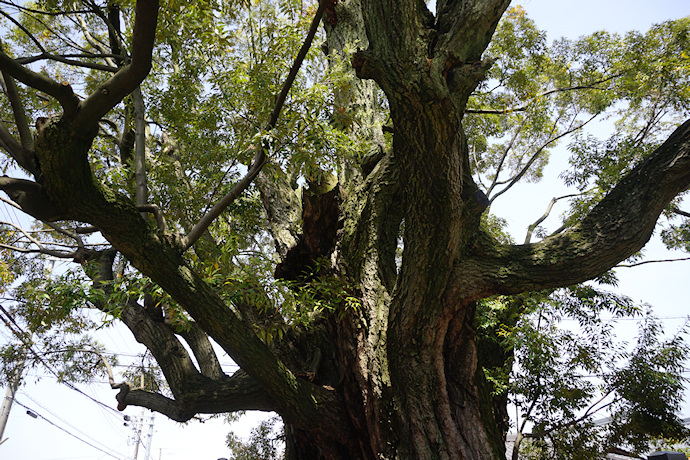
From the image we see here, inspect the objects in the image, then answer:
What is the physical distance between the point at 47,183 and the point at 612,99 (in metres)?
7.05

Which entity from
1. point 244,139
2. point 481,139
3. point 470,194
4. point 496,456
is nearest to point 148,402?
point 244,139

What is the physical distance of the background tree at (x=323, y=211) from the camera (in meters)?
3.04

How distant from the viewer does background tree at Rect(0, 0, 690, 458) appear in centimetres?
304

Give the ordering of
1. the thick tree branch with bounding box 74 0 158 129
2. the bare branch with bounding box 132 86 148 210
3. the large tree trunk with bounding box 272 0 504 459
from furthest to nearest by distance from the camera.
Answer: the bare branch with bounding box 132 86 148 210 < the large tree trunk with bounding box 272 0 504 459 < the thick tree branch with bounding box 74 0 158 129

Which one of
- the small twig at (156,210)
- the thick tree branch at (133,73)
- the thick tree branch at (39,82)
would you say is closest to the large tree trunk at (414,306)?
the thick tree branch at (133,73)

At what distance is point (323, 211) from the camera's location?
4.60 m

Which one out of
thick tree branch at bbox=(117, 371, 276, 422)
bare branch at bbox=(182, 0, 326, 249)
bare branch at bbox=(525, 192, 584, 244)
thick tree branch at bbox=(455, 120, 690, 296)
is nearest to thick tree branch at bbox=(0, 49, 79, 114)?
bare branch at bbox=(182, 0, 326, 249)

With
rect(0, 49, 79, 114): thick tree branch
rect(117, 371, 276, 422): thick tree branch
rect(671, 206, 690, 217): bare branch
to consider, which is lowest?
rect(117, 371, 276, 422): thick tree branch

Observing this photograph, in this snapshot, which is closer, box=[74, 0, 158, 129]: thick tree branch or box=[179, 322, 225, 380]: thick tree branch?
box=[74, 0, 158, 129]: thick tree branch

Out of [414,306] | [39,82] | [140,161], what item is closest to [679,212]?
[414,306]

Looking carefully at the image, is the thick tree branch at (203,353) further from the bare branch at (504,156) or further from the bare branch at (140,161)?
the bare branch at (504,156)

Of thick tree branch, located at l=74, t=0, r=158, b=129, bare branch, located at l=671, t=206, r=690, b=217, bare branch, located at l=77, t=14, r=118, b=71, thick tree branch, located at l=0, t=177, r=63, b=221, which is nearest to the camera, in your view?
thick tree branch, located at l=74, t=0, r=158, b=129

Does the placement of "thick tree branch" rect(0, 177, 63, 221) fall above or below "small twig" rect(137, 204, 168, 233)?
below

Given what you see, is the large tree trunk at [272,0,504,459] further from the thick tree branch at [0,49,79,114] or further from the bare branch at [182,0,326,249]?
the thick tree branch at [0,49,79,114]
